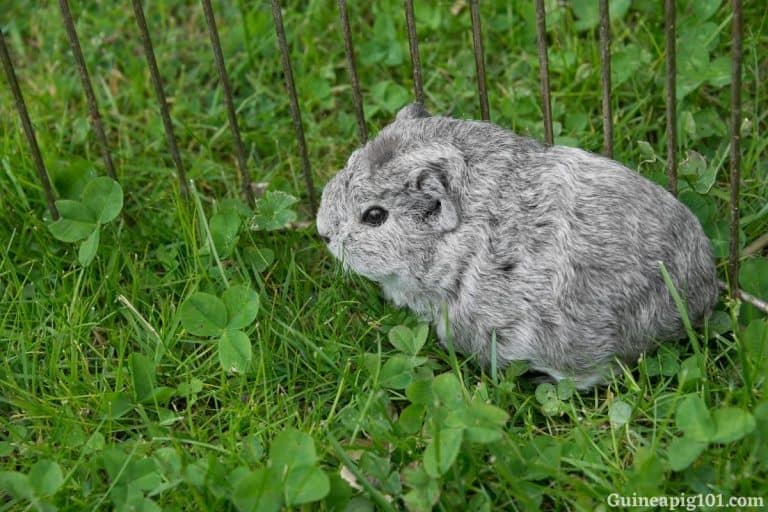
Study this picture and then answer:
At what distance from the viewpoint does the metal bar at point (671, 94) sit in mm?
3939

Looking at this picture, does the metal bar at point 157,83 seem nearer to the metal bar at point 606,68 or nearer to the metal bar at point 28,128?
the metal bar at point 28,128

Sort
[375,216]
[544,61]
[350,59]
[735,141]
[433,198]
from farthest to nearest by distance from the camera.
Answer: [350,59], [544,61], [375,216], [433,198], [735,141]

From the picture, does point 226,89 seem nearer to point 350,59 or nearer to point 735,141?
point 350,59

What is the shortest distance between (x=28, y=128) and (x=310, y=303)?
1598 millimetres

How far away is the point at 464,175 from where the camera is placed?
4.08 metres

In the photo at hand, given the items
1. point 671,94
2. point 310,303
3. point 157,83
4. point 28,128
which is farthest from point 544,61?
point 28,128

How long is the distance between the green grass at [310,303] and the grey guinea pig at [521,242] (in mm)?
202

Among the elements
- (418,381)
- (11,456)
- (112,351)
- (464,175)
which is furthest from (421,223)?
(11,456)

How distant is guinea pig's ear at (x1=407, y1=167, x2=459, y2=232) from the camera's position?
158 inches

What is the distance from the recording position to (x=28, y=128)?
4656 millimetres

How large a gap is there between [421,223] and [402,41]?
207 cm

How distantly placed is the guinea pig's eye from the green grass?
0.48 m

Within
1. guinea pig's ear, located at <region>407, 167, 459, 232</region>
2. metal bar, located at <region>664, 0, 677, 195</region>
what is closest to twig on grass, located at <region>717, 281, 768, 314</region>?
metal bar, located at <region>664, 0, 677, 195</region>

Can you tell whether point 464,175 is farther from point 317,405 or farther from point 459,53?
point 459,53
